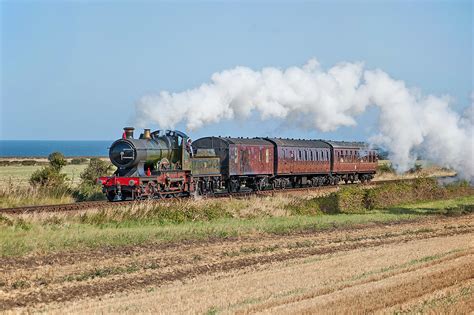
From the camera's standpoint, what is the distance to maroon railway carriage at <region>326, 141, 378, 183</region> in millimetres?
53125

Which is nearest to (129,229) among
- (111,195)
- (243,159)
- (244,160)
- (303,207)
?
(111,195)

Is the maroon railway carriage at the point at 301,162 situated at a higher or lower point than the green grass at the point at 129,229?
higher

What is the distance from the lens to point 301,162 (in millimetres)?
48188

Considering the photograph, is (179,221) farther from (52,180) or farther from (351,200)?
(351,200)

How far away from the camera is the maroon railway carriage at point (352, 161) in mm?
53125

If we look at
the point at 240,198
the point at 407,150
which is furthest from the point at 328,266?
the point at 407,150

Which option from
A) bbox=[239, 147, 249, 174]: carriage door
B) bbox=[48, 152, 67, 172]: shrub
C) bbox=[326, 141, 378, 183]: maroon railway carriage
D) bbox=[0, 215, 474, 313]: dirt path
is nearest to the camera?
bbox=[0, 215, 474, 313]: dirt path

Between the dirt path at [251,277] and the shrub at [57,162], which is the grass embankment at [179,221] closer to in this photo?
the dirt path at [251,277]

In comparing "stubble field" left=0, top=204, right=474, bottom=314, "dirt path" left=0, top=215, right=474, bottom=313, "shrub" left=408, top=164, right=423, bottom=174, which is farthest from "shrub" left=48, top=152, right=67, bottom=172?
"shrub" left=408, top=164, right=423, bottom=174

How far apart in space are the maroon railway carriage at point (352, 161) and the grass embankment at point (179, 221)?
14.5 m

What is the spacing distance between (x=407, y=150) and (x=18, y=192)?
28690 mm

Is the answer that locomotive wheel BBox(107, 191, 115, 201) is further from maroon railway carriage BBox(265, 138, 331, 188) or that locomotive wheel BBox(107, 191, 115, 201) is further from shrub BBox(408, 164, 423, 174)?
shrub BBox(408, 164, 423, 174)

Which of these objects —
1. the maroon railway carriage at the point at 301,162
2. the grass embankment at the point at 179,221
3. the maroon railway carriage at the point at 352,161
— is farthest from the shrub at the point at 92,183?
the maroon railway carriage at the point at 352,161

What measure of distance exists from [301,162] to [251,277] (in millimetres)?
31648
